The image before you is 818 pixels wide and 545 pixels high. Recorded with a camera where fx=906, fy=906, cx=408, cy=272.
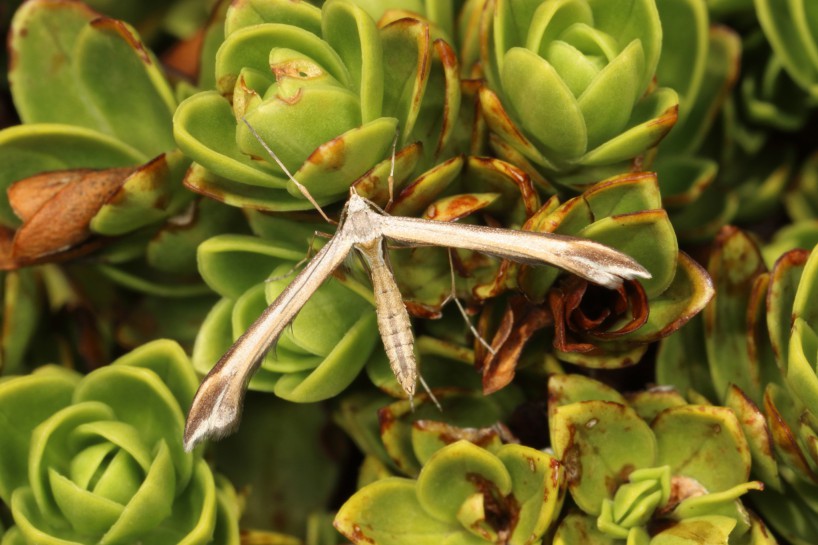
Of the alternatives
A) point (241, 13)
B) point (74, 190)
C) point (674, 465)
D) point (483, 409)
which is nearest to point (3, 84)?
point (74, 190)

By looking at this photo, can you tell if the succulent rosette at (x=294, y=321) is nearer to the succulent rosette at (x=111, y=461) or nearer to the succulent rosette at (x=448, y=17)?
the succulent rosette at (x=111, y=461)

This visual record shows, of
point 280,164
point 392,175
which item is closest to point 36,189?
point 280,164

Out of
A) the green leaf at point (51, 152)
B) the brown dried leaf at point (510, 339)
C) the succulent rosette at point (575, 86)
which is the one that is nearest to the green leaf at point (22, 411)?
the green leaf at point (51, 152)

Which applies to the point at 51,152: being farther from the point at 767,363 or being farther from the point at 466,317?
the point at 767,363

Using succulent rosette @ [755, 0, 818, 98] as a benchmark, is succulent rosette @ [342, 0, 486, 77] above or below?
below

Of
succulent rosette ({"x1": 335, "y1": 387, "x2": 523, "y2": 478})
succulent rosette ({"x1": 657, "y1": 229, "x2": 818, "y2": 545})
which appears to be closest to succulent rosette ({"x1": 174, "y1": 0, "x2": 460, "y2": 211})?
succulent rosette ({"x1": 335, "y1": 387, "x2": 523, "y2": 478})

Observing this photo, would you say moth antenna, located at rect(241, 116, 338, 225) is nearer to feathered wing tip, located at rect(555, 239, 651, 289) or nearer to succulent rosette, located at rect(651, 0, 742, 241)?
feathered wing tip, located at rect(555, 239, 651, 289)
